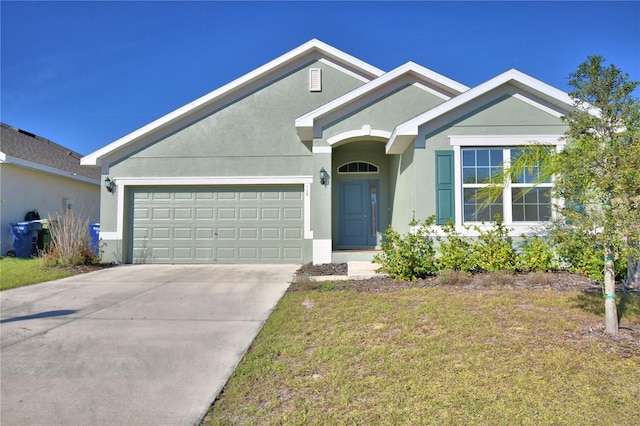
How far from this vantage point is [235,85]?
11.2 m

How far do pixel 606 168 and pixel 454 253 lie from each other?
12.0 ft

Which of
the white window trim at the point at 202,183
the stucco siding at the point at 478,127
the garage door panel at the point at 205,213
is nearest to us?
the stucco siding at the point at 478,127

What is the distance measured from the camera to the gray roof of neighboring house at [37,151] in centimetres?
1378

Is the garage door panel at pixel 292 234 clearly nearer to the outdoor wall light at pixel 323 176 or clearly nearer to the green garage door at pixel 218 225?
the green garage door at pixel 218 225

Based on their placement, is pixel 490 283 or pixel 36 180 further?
pixel 36 180

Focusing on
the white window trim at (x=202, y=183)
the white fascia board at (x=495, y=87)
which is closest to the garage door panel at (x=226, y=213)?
the white window trim at (x=202, y=183)

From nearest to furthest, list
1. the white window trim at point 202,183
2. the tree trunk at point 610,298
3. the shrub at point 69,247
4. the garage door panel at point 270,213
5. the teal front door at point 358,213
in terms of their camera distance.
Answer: the tree trunk at point 610,298
the shrub at point 69,247
the white window trim at point 202,183
the garage door panel at point 270,213
the teal front door at point 358,213

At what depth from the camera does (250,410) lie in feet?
9.12

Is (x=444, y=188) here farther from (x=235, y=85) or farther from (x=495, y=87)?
(x=235, y=85)

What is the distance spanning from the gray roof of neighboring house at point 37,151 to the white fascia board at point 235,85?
3.34 m

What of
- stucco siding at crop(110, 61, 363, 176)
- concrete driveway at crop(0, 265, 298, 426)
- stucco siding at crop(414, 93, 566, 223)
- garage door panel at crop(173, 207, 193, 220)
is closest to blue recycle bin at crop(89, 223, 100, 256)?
stucco siding at crop(110, 61, 363, 176)

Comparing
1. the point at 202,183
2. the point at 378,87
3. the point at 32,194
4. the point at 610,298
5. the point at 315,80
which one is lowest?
the point at 610,298

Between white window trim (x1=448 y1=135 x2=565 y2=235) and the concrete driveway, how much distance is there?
13.8 feet

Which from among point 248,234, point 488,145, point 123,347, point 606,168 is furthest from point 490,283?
point 248,234
